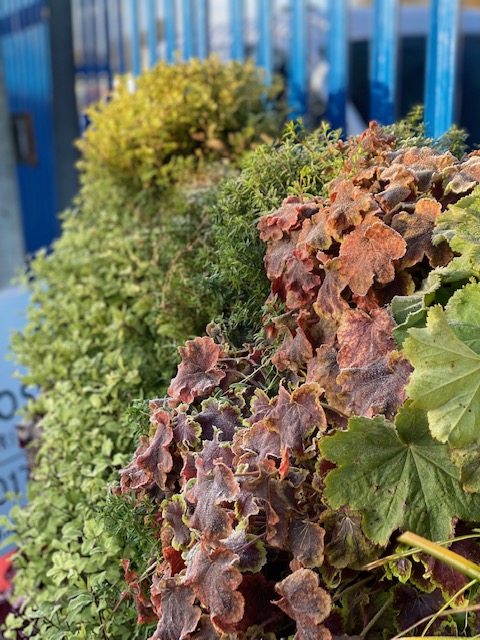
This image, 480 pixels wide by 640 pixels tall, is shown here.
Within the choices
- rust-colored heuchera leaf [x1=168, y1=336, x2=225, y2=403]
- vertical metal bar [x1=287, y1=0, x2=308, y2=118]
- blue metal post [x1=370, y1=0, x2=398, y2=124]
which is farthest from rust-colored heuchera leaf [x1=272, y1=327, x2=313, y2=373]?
vertical metal bar [x1=287, y1=0, x2=308, y2=118]

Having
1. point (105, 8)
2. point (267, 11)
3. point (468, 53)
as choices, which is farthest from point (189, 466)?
point (105, 8)

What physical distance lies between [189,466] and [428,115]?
5.64ft

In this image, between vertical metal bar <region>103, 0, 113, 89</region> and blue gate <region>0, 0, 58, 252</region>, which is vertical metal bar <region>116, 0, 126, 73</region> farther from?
blue gate <region>0, 0, 58, 252</region>

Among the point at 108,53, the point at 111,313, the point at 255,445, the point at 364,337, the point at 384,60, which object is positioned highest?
the point at 384,60

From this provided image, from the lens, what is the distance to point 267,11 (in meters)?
3.58

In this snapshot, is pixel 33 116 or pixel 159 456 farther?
pixel 33 116

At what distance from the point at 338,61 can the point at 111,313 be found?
1.72 meters

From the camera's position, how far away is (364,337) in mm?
1045

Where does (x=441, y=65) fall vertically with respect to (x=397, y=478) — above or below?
above

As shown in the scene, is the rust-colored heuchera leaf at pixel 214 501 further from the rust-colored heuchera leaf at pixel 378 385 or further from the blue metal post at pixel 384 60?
the blue metal post at pixel 384 60

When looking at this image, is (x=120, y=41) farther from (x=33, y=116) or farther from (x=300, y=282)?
(x=300, y=282)

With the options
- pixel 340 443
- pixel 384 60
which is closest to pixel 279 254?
pixel 340 443

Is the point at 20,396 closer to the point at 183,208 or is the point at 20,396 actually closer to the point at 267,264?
the point at 183,208

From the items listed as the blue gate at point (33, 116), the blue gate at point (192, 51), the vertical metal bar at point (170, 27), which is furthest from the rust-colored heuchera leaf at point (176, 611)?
the blue gate at point (33, 116)
